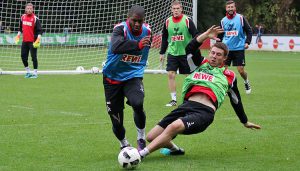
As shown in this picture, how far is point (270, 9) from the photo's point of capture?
57656 millimetres

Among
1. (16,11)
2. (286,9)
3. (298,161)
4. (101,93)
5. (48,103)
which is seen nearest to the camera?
(298,161)

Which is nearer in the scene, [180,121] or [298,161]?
[180,121]

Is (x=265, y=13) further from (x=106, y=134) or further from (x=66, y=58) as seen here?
(x=106, y=134)

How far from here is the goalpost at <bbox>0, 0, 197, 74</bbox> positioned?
23.2 meters

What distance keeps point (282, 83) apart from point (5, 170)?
13.4 m

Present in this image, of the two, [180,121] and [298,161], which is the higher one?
[180,121]

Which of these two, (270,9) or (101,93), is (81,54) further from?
(270,9)

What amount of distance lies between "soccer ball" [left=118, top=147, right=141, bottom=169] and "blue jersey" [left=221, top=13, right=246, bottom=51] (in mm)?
10014

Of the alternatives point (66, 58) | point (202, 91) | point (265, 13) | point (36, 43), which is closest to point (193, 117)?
point (202, 91)

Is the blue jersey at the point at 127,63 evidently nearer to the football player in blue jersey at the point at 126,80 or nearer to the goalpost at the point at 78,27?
the football player in blue jersey at the point at 126,80

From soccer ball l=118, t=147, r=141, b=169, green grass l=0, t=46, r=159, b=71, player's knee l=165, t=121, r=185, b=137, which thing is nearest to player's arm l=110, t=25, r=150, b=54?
player's knee l=165, t=121, r=185, b=137

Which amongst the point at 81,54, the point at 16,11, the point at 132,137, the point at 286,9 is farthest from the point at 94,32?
the point at 286,9

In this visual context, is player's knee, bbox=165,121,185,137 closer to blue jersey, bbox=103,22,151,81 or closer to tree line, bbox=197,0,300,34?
blue jersey, bbox=103,22,151,81

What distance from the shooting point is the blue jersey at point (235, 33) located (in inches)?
663
